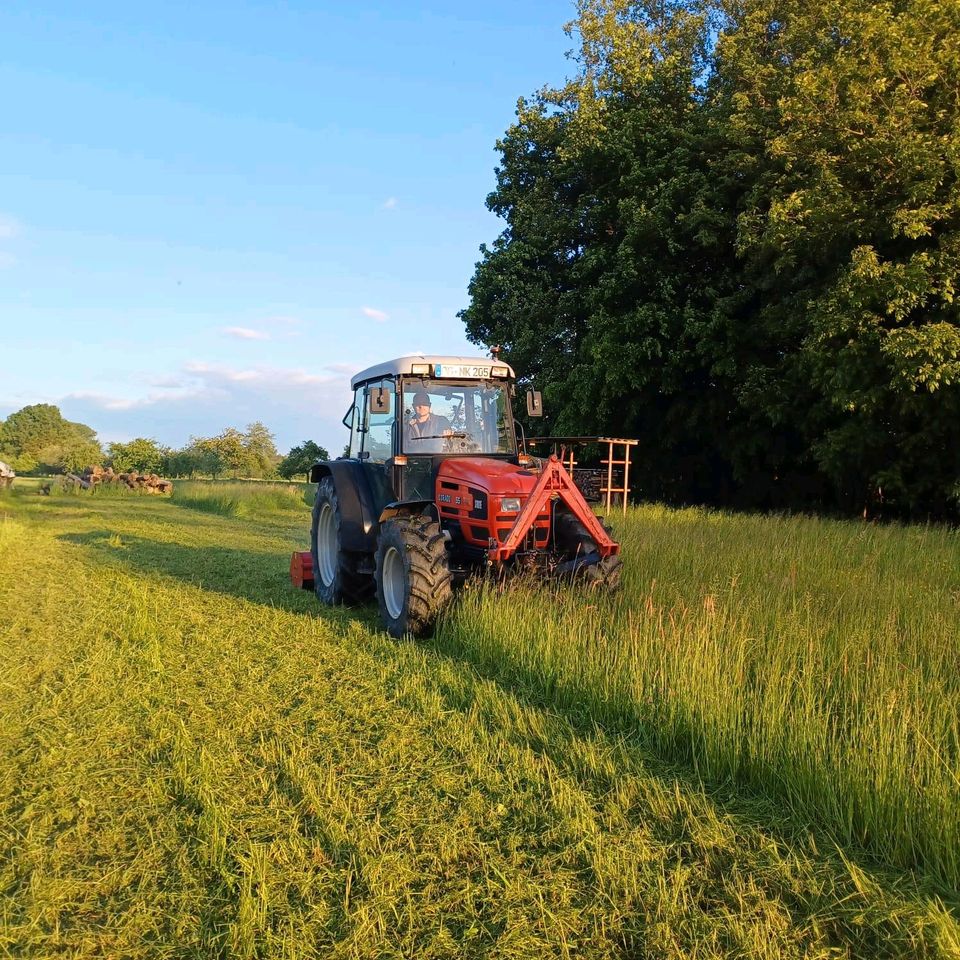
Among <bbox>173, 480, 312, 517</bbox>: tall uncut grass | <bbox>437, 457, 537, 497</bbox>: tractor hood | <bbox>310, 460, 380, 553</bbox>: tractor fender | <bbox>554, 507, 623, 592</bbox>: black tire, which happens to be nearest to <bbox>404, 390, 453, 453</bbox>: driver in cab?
<bbox>437, 457, 537, 497</bbox>: tractor hood

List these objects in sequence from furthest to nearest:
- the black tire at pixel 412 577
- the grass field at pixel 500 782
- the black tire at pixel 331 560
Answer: the black tire at pixel 331 560, the black tire at pixel 412 577, the grass field at pixel 500 782

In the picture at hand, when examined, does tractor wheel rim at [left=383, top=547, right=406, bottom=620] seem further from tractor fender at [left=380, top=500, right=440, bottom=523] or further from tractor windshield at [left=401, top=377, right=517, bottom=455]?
tractor windshield at [left=401, top=377, right=517, bottom=455]

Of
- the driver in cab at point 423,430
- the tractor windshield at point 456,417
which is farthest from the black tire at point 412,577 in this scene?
the tractor windshield at point 456,417

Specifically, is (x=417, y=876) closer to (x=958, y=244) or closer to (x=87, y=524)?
(x=958, y=244)

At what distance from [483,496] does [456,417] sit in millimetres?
1320

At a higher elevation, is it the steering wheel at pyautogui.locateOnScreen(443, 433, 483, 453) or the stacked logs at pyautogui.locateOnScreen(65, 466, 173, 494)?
the steering wheel at pyautogui.locateOnScreen(443, 433, 483, 453)

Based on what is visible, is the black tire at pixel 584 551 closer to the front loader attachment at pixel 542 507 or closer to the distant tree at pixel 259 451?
the front loader attachment at pixel 542 507

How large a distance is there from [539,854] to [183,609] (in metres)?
5.22

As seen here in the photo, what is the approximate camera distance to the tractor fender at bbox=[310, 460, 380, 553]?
7664mm

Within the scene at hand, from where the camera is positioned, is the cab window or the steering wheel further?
the steering wheel

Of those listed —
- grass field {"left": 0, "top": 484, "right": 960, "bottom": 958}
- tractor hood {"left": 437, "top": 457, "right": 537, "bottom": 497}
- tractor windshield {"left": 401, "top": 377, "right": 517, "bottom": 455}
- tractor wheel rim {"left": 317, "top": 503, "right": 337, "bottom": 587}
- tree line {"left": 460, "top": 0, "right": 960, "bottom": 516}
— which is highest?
tree line {"left": 460, "top": 0, "right": 960, "bottom": 516}

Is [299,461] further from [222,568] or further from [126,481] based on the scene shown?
[222,568]

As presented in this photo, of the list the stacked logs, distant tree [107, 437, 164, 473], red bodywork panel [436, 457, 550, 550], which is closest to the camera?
red bodywork panel [436, 457, 550, 550]

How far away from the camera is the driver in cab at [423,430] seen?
735 cm
